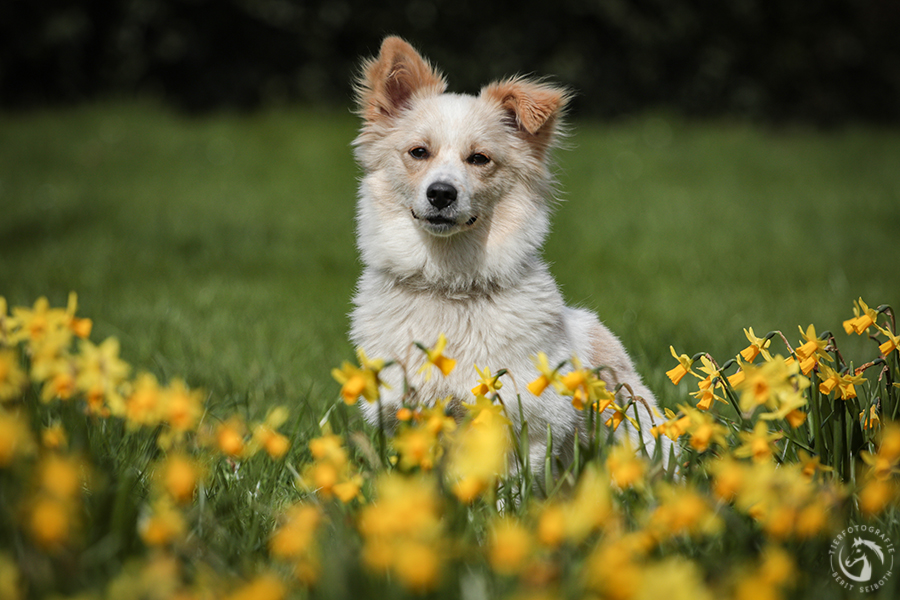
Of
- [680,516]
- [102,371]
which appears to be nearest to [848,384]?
[680,516]

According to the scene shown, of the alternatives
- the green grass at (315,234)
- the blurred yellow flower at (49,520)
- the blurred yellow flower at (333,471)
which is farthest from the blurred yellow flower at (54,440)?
the green grass at (315,234)

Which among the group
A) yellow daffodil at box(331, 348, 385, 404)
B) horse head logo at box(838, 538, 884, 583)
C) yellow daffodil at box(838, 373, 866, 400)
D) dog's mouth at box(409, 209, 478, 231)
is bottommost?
horse head logo at box(838, 538, 884, 583)

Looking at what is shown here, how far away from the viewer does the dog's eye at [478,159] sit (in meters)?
2.64

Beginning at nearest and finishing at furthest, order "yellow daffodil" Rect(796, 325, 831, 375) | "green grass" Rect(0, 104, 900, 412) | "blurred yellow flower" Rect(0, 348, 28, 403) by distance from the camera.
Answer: "blurred yellow flower" Rect(0, 348, 28, 403), "yellow daffodil" Rect(796, 325, 831, 375), "green grass" Rect(0, 104, 900, 412)

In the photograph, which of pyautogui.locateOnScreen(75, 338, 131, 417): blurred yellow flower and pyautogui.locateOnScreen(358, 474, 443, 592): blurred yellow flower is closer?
pyautogui.locateOnScreen(358, 474, 443, 592): blurred yellow flower

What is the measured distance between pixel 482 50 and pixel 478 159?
31.9 feet

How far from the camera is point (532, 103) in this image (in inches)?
103

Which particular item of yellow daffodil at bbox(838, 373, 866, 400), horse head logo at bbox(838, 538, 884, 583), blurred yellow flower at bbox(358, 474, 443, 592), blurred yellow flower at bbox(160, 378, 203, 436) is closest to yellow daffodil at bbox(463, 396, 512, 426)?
blurred yellow flower at bbox(358, 474, 443, 592)

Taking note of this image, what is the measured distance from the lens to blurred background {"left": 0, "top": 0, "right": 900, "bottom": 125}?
10711mm

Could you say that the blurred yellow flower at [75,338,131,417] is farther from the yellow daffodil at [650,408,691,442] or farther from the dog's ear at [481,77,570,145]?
the dog's ear at [481,77,570,145]

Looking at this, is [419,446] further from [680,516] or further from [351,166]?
[351,166]

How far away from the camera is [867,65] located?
13734mm

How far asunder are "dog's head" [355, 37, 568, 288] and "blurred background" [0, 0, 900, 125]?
25.8 ft

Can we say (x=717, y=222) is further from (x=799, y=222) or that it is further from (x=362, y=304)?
(x=362, y=304)
